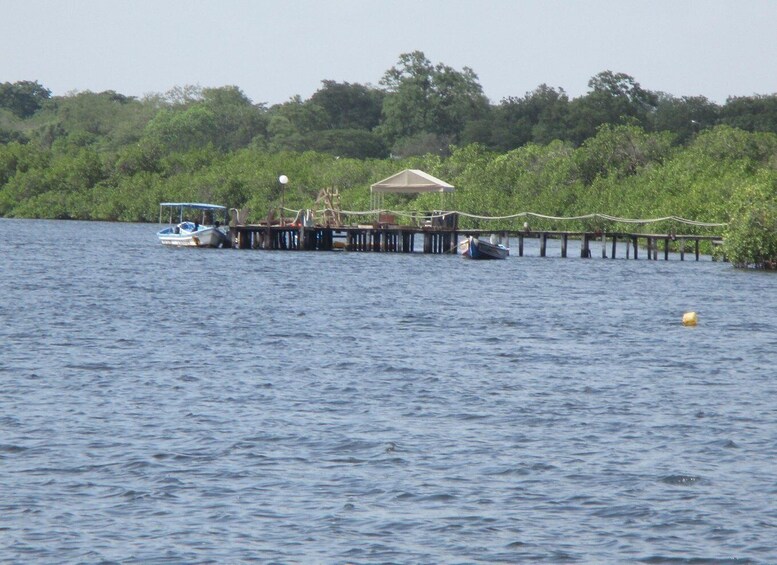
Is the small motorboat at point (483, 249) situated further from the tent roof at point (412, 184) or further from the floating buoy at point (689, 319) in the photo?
the floating buoy at point (689, 319)

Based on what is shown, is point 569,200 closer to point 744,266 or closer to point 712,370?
point 744,266

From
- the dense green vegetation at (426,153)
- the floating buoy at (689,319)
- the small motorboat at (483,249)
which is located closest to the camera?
the floating buoy at (689,319)

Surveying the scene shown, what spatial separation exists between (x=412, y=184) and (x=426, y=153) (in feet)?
205

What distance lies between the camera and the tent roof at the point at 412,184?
233 feet

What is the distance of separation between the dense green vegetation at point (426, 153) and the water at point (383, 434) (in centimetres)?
3108

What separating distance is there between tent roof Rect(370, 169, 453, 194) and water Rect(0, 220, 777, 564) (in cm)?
3067

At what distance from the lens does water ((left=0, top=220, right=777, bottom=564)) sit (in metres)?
14.6

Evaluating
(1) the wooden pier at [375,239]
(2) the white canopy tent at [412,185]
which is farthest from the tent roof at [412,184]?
(1) the wooden pier at [375,239]

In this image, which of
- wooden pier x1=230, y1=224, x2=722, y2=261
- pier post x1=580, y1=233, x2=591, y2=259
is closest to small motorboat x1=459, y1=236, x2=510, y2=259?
wooden pier x1=230, y1=224, x2=722, y2=261

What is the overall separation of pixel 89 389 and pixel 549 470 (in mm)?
9445

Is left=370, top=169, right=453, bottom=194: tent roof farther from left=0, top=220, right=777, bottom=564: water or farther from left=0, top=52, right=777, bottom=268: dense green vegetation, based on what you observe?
left=0, top=220, right=777, bottom=564: water

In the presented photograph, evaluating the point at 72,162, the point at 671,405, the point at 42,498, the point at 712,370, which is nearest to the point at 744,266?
the point at 712,370

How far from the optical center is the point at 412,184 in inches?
2835

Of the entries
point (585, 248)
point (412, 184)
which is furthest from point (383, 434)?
point (585, 248)
